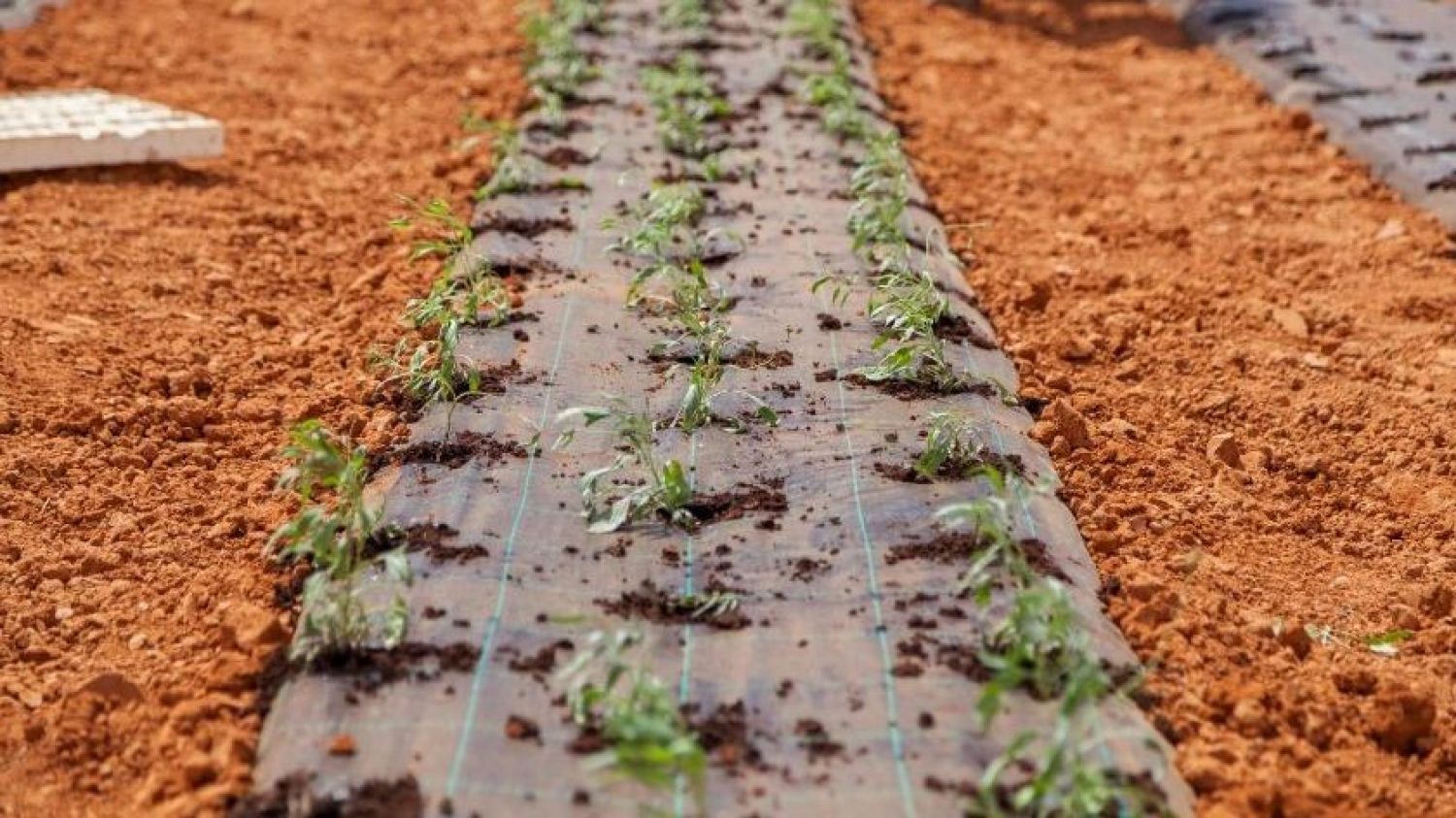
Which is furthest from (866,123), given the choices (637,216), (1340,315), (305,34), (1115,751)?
(1115,751)

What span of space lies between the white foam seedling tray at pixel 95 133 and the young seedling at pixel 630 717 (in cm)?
442

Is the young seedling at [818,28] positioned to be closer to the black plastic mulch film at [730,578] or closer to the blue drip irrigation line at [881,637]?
the black plastic mulch film at [730,578]

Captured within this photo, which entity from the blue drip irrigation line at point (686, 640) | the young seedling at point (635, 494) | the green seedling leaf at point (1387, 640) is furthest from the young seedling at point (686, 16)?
the green seedling leaf at point (1387, 640)

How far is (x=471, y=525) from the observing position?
4.12 meters

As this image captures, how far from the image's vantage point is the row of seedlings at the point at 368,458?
3604mm

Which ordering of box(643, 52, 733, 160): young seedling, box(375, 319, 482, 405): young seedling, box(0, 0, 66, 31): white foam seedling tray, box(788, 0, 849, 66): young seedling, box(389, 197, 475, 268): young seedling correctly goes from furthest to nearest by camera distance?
box(0, 0, 66, 31): white foam seedling tray
box(788, 0, 849, 66): young seedling
box(643, 52, 733, 160): young seedling
box(389, 197, 475, 268): young seedling
box(375, 319, 482, 405): young seedling

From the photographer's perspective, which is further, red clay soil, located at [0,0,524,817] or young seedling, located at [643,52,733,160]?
young seedling, located at [643,52,733,160]

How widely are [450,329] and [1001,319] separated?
229 cm

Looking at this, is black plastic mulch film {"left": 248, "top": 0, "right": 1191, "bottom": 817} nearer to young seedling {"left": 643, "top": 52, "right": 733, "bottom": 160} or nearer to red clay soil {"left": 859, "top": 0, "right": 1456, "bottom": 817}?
red clay soil {"left": 859, "top": 0, "right": 1456, "bottom": 817}

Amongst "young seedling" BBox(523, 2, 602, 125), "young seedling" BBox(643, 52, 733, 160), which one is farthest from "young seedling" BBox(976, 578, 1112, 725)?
"young seedling" BBox(523, 2, 602, 125)

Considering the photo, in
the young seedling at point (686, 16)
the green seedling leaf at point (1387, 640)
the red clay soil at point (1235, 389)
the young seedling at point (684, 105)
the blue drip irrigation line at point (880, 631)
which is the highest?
the young seedling at point (686, 16)

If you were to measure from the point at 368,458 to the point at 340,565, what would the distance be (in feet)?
2.47

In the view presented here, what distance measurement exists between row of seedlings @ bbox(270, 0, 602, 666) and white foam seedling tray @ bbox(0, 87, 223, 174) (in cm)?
121

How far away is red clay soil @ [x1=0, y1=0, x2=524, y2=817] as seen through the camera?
11.9 feet
